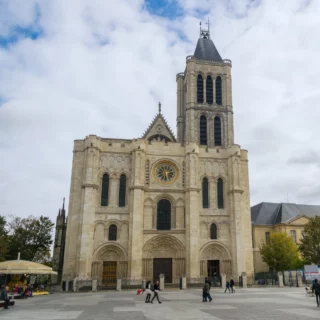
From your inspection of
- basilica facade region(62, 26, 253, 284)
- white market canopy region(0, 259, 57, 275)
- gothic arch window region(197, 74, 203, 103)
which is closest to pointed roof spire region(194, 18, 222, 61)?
gothic arch window region(197, 74, 203, 103)

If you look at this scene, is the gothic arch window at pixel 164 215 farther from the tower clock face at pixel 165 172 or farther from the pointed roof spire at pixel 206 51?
the pointed roof spire at pixel 206 51

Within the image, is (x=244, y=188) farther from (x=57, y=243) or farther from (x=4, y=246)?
(x=4, y=246)

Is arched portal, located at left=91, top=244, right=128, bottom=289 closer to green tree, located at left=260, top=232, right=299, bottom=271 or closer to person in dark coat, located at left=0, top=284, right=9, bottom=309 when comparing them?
green tree, located at left=260, top=232, right=299, bottom=271

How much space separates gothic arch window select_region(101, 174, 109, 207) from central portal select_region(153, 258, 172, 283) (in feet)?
26.0

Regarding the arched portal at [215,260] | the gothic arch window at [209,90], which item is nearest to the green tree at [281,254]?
the arched portal at [215,260]

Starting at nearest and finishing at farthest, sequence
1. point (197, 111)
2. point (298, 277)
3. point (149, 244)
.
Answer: point (298, 277), point (149, 244), point (197, 111)

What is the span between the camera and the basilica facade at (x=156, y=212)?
112 ft

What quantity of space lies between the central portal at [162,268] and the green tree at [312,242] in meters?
15.0

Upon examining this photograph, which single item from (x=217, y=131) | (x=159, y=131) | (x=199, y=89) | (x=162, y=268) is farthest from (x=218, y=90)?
(x=162, y=268)

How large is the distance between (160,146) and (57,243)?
15.5m

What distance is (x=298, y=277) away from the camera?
32.0 metres

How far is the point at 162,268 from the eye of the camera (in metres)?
35.4

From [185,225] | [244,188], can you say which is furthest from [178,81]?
[185,225]

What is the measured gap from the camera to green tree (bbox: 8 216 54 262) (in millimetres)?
42544
